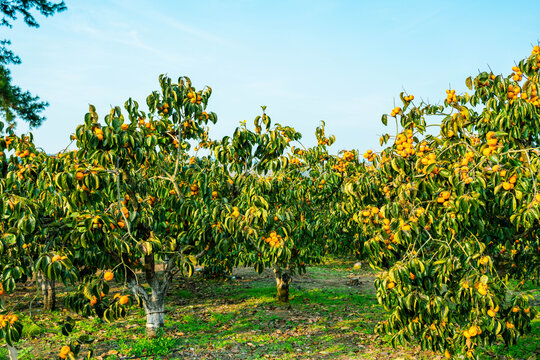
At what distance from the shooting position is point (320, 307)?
31.7 feet

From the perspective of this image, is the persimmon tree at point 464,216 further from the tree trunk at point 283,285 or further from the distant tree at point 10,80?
the distant tree at point 10,80

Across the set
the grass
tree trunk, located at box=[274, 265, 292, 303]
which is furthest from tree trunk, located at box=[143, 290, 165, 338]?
tree trunk, located at box=[274, 265, 292, 303]

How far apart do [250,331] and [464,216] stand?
5.45 m

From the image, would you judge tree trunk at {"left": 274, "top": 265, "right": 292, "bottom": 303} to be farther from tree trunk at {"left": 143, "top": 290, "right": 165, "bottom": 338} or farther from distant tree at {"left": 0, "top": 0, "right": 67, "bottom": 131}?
distant tree at {"left": 0, "top": 0, "right": 67, "bottom": 131}

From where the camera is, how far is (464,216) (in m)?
3.69

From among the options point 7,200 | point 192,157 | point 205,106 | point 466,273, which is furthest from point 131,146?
point 466,273

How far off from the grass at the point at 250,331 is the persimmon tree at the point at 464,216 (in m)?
2.12

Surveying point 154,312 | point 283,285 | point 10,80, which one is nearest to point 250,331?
point 154,312

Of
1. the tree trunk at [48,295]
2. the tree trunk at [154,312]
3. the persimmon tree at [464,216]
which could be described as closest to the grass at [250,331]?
the tree trunk at [154,312]

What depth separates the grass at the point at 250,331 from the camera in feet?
21.3

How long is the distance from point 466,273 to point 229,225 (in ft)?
9.40

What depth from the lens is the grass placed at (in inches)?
255

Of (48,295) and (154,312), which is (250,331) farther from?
(48,295)

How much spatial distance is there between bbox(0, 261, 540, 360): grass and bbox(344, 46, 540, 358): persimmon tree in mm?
2116
